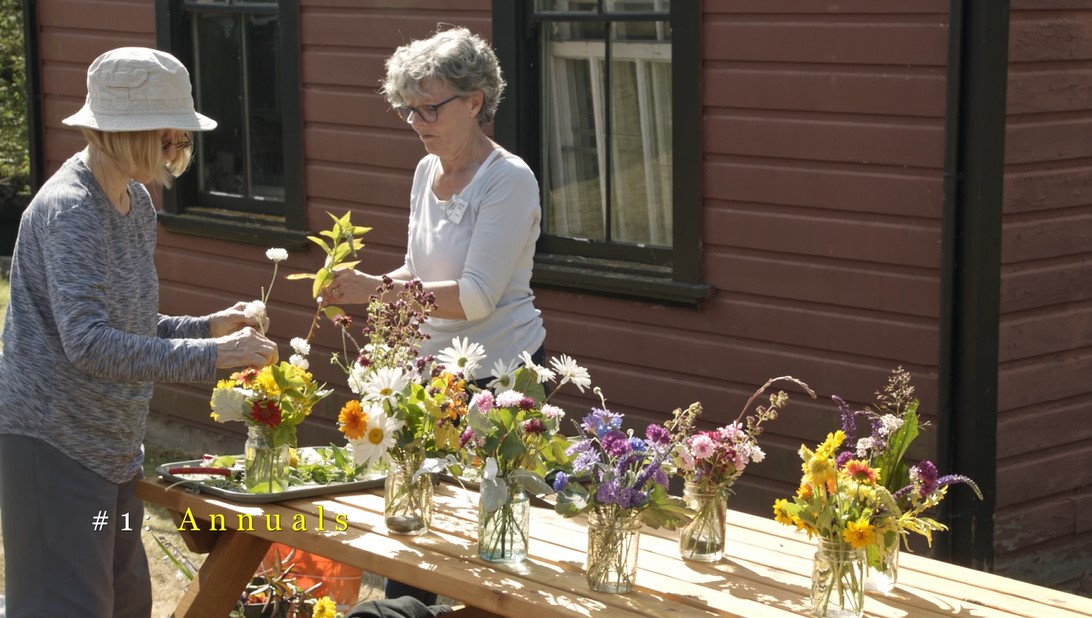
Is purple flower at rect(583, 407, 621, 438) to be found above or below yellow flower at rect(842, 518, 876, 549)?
above

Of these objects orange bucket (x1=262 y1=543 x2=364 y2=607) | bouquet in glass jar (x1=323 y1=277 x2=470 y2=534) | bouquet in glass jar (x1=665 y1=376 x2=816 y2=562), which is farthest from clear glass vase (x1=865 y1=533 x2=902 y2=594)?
orange bucket (x1=262 y1=543 x2=364 y2=607)

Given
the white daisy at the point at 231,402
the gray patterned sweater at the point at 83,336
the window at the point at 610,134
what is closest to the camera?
the gray patterned sweater at the point at 83,336

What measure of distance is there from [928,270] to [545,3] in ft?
6.41

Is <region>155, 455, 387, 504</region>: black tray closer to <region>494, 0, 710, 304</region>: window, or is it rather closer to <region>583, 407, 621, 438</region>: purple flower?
<region>583, 407, 621, 438</region>: purple flower

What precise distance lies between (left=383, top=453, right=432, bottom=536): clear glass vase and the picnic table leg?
46cm

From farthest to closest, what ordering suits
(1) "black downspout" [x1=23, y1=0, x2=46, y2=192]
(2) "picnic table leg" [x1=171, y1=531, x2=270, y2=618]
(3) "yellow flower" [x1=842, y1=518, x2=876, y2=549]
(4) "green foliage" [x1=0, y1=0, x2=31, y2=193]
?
1. (4) "green foliage" [x1=0, y1=0, x2=31, y2=193]
2. (1) "black downspout" [x1=23, y1=0, x2=46, y2=192]
3. (2) "picnic table leg" [x1=171, y1=531, x2=270, y2=618]
4. (3) "yellow flower" [x1=842, y1=518, x2=876, y2=549]

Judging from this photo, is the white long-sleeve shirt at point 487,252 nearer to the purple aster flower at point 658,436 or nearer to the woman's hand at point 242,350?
the woman's hand at point 242,350

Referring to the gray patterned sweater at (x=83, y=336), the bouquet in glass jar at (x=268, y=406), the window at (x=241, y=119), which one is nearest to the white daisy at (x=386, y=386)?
Result: the bouquet in glass jar at (x=268, y=406)

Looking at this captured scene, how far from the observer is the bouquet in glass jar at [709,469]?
271cm

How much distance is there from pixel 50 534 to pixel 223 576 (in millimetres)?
441

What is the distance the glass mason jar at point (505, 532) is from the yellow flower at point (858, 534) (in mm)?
628

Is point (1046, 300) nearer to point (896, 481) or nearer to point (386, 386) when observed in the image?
point (896, 481)

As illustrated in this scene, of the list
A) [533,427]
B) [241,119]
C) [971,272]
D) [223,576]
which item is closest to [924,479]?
[533,427]

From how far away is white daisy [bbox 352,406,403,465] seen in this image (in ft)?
9.23
